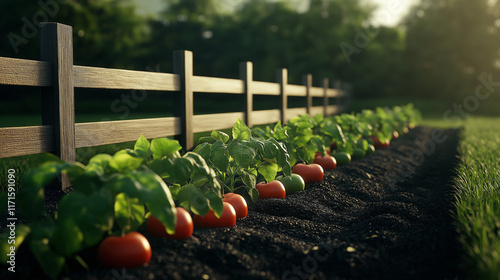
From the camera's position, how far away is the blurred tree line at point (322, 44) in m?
28.8

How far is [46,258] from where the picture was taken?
177 centimetres

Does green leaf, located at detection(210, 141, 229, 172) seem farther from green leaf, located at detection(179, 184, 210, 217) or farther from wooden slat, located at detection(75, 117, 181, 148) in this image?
wooden slat, located at detection(75, 117, 181, 148)

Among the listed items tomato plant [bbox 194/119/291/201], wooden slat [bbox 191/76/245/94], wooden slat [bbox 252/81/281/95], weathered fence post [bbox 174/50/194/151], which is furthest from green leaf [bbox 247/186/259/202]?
wooden slat [bbox 252/81/281/95]

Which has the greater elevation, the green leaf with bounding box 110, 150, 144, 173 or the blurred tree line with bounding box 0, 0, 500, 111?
the blurred tree line with bounding box 0, 0, 500, 111

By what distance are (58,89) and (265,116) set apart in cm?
438

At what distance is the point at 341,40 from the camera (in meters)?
30.2

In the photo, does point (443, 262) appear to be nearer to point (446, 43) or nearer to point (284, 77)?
point (284, 77)

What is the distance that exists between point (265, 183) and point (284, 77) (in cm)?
508

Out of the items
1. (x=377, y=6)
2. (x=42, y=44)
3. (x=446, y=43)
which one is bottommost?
(x=42, y=44)

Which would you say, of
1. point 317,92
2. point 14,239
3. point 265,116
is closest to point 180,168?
point 14,239

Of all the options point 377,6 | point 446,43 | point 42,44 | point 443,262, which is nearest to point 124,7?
point 377,6

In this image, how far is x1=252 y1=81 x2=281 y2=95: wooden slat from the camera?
7035 millimetres

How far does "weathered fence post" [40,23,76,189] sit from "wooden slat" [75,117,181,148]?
147 millimetres

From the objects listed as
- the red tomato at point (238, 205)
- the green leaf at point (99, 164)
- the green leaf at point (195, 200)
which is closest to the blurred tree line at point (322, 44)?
the red tomato at point (238, 205)
